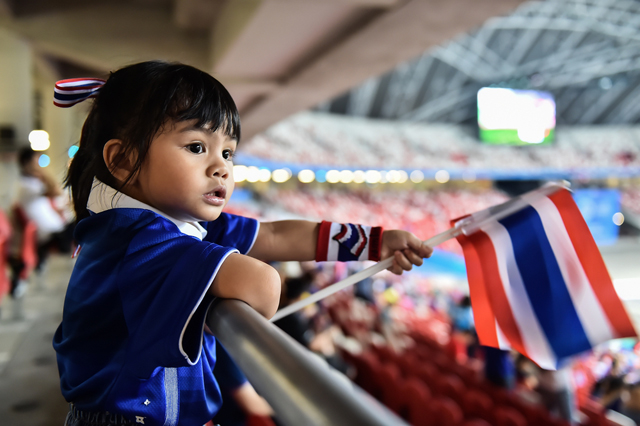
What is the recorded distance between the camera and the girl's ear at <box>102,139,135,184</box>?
→ 0.72 metres

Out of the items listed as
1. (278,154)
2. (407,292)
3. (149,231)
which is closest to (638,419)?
(149,231)

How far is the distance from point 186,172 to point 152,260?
15 centimetres

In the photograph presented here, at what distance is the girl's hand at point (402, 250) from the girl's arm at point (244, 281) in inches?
19.2

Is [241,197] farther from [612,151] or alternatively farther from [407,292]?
[612,151]

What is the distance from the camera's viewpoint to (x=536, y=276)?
124 cm

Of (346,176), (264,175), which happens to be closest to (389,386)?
(264,175)

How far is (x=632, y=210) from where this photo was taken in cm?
2214

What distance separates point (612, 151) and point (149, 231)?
100ft

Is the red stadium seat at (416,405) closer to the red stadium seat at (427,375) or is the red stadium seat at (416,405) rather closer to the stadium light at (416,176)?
the red stadium seat at (427,375)

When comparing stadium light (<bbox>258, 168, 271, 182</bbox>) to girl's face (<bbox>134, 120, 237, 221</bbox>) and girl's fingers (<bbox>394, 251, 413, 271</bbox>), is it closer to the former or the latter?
girl's fingers (<bbox>394, 251, 413, 271</bbox>)

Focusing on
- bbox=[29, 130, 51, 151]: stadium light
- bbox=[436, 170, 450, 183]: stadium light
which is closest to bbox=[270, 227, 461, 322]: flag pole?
bbox=[29, 130, 51, 151]: stadium light

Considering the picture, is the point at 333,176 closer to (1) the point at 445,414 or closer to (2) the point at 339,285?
(1) the point at 445,414

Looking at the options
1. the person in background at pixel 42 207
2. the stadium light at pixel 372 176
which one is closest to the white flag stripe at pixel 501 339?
the person in background at pixel 42 207

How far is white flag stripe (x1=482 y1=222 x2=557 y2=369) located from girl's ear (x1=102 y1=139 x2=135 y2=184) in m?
0.91
